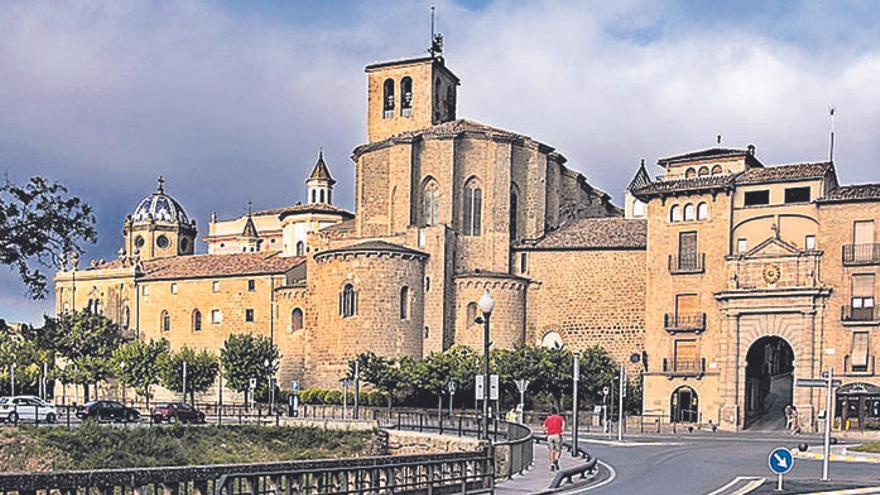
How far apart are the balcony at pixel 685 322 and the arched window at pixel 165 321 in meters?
41.9

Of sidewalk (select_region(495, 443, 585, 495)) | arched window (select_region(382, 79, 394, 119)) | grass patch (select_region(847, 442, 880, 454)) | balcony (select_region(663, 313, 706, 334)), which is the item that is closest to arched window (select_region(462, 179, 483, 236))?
arched window (select_region(382, 79, 394, 119))

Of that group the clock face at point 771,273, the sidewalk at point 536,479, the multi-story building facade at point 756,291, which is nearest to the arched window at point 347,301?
the multi-story building facade at point 756,291

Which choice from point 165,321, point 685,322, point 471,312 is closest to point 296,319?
point 165,321

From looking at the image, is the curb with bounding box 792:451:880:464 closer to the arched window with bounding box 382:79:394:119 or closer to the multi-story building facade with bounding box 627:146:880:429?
the multi-story building facade with bounding box 627:146:880:429

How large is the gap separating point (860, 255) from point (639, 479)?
35.8 m

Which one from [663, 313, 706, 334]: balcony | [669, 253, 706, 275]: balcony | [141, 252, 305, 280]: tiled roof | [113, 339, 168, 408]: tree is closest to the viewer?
[663, 313, 706, 334]: balcony

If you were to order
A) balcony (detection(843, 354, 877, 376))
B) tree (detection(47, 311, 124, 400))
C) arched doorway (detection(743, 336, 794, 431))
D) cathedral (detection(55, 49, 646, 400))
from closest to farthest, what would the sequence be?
1. balcony (detection(843, 354, 877, 376))
2. arched doorway (detection(743, 336, 794, 431))
3. cathedral (detection(55, 49, 646, 400))
4. tree (detection(47, 311, 124, 400))

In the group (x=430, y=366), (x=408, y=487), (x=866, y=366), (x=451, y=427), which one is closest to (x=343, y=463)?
(x=408, y=487)

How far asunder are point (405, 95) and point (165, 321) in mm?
25144

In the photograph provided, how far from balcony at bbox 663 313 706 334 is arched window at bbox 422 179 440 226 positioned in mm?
18351

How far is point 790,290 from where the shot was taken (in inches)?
2356

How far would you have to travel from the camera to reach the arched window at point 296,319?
8219cm

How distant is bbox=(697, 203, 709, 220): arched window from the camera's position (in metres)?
64.1

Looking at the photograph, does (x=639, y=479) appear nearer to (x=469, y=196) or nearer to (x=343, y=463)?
(x=343, y=463)
